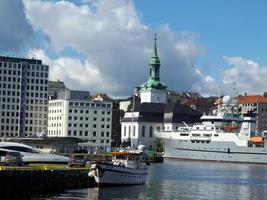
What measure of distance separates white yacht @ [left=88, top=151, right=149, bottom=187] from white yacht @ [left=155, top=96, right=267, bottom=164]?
91.2m

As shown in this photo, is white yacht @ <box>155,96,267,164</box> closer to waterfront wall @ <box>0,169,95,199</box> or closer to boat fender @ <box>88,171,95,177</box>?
waterfront wall @ <box>0,169,95,199</box>

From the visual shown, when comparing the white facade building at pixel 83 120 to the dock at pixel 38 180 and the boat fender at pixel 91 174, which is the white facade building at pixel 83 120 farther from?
the dock at pixel 38 180

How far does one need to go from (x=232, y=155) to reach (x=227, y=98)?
86.0ft

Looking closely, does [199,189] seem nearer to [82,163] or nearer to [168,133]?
[82,163]

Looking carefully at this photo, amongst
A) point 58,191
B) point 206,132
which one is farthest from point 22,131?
point 58,191

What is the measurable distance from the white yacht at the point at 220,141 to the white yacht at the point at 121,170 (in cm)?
9116

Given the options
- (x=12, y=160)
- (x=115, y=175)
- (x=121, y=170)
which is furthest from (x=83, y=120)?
(x=12, y=160)

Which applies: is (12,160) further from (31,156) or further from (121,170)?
(121,170)

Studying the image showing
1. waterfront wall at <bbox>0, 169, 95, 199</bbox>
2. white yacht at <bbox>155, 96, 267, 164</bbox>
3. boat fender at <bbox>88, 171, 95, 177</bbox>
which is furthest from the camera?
white yacht at <bbox>155, 96, 267, 164</bbox>

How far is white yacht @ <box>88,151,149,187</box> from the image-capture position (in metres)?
65.9

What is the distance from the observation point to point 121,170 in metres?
68.9

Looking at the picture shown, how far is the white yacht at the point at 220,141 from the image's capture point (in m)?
164

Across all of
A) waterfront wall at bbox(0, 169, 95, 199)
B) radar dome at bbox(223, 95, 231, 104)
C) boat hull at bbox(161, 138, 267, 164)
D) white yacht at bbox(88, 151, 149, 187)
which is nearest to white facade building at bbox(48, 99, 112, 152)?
boat hull at bbox(161, 138, 267, 164)

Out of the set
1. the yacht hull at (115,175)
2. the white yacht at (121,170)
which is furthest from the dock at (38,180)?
the white yacht at (121,170)
